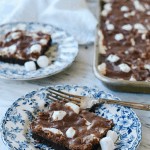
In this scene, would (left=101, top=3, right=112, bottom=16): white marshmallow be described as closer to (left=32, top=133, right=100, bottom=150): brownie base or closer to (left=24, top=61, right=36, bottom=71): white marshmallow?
(left=24, top=61, right=36, bottom=71): white marshmallow

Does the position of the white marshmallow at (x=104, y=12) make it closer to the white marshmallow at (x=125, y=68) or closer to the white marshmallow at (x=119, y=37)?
the white marshmallow at (x=119, y=37)

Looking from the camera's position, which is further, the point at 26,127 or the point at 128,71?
the point at 128,71

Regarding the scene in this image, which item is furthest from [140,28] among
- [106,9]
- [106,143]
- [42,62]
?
[106,143]

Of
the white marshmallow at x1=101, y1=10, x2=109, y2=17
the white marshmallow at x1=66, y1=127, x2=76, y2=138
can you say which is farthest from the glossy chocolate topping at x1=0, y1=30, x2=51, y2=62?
the white marshmallow at x1=66, y1=127, x2=76, y2=138

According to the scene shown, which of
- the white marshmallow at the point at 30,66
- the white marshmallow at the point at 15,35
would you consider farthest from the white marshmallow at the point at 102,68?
the white marshmallow at the point at 15,35

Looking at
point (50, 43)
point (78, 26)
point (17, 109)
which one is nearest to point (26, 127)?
point (17, 109)

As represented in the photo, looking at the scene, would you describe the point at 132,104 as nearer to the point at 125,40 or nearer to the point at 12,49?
the point at 125,40

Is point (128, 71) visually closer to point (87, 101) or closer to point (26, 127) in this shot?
point (87, 101)
